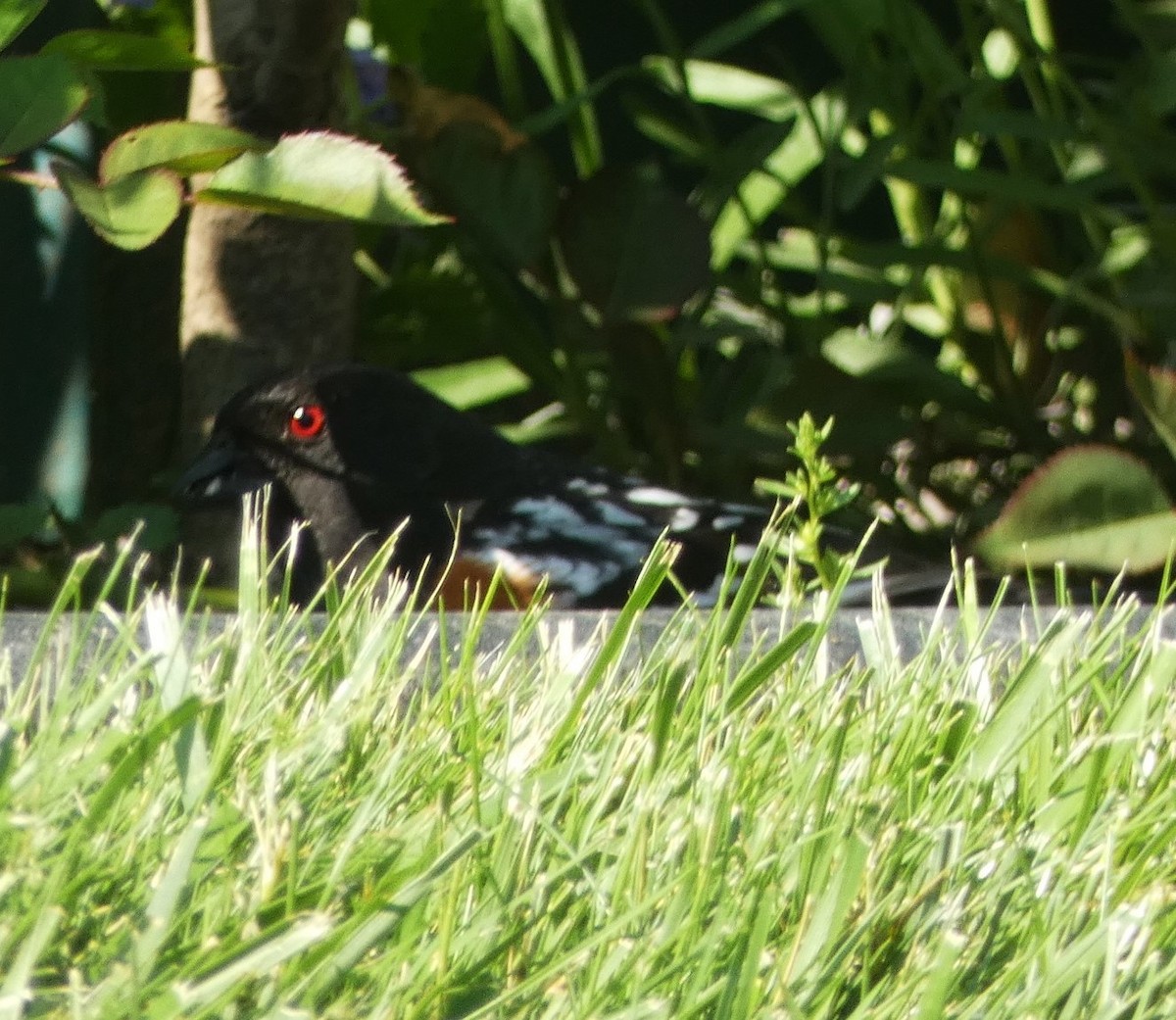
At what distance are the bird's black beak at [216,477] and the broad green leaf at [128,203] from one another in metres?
0.73

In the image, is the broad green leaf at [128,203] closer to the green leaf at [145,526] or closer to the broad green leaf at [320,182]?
the broad green leaf at [320,182]

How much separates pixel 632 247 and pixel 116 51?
84 cm

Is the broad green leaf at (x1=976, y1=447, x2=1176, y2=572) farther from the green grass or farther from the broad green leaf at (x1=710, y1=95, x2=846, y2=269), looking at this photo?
the broad green leaf at (x1=710, y1=95, x2=846, y2=269)

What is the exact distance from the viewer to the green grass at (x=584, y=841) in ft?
2.61

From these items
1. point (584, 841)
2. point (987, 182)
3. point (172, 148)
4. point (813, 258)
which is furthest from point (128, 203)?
point (813, 258)

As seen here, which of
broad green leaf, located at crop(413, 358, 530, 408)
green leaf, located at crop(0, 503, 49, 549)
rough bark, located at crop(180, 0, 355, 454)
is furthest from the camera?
broad green leaf, located at crop(413, 358, 530, 408)

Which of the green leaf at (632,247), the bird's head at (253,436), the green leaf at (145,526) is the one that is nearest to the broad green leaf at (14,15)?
the green leaf at (145,526)

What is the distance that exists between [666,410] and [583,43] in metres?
1.07

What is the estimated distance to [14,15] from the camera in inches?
55.5

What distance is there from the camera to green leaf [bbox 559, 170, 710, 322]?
223cm

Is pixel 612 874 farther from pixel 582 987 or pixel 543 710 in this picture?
pixel 543 710

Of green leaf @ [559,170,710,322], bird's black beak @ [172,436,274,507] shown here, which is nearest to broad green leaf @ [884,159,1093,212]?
green leaf @ [559,170,710,322]

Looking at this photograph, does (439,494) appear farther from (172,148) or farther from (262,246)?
(172,148)

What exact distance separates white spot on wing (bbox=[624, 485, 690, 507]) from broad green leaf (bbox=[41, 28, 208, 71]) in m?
0.85
